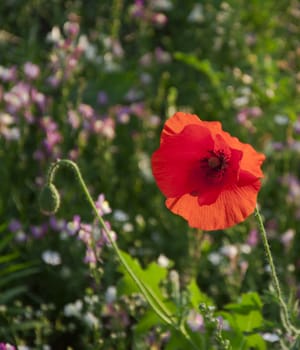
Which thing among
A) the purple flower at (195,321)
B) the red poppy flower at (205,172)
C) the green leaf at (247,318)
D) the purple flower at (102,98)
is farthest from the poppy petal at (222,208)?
the purple flower at (102,98)

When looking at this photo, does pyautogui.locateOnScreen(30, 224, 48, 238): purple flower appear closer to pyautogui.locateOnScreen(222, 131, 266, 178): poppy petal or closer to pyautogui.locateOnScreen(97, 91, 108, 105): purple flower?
pyautogui.locateOnScreen(97, 91, 108, 105): purple flower

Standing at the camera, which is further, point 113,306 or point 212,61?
point 212,61

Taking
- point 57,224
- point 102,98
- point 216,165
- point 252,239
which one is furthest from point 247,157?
point 102,98

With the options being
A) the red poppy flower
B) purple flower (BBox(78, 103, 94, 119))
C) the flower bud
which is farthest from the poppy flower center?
purple flower (BBox(78, 103, 94, 119))

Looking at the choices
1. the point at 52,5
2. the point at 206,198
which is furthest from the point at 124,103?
the point at 206,198

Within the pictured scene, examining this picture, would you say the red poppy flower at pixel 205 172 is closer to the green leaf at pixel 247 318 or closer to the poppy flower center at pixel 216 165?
the poppy flower center at pixel 216 165

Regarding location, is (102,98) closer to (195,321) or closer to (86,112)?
(86,112)

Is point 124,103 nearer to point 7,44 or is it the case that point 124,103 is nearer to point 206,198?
point 7,44
